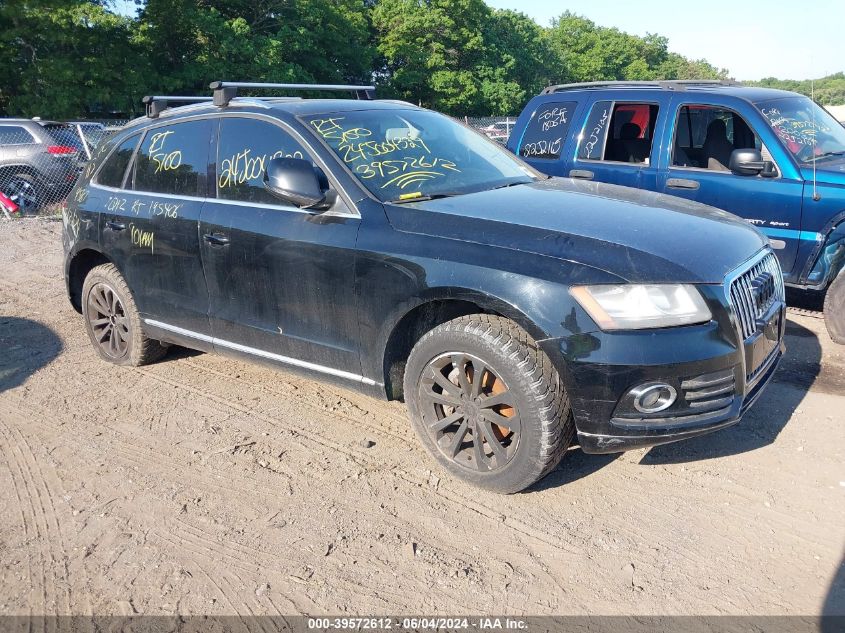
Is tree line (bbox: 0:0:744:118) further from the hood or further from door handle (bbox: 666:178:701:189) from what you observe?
the hood

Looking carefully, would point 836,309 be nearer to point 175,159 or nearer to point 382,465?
point 382,465

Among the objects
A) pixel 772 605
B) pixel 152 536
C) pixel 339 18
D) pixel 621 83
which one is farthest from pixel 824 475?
pixel 339 18

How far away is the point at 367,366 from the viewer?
3691 millimetres

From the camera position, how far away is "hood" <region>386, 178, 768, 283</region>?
306cm

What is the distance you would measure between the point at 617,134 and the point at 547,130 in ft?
2.19

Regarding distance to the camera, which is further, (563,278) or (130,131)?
(130,131)

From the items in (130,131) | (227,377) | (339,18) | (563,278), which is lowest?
(227,377)

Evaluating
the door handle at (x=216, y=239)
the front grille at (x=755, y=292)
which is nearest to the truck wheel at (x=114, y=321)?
the door handle at (x=216, y=239)

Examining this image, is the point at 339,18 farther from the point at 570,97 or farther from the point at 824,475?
the point at 824,475

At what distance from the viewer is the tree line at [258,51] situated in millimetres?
28250

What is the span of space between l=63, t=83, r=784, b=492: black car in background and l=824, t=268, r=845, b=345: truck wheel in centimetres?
193

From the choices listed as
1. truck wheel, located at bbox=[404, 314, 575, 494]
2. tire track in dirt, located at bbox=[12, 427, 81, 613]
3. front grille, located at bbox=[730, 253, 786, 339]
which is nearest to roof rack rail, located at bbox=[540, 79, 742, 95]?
front grille, located at bbox=[730, 253, 786, 339]

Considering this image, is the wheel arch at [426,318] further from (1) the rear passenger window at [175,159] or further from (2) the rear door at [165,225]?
(1) the rear passenger window at [175,159]

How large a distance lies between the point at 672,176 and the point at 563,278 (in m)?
3.54
